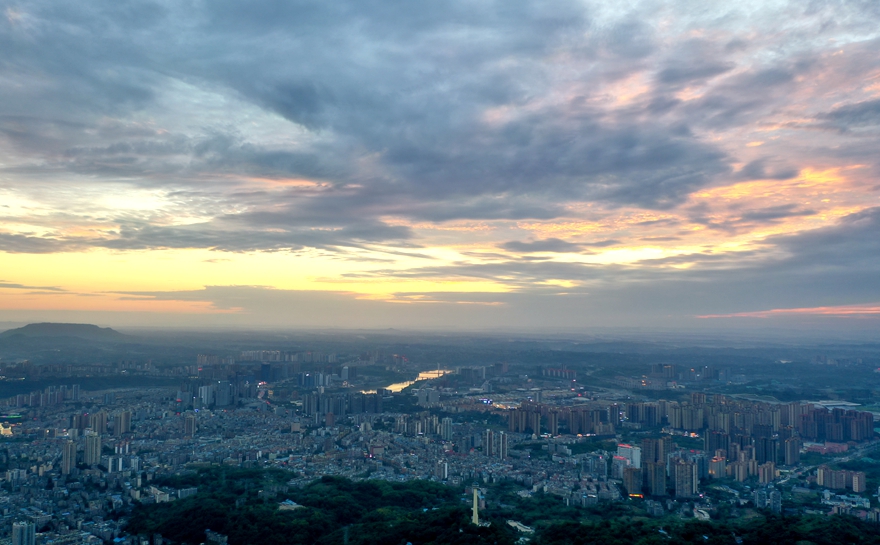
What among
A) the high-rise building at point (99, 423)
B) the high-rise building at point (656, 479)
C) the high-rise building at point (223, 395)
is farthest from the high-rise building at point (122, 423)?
the high-rise building at point (656, 479)

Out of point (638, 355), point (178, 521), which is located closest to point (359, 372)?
point (638, 355)

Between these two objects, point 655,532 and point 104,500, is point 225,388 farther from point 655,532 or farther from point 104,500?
point 655,532

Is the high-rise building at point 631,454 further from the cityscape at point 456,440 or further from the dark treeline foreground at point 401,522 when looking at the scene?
the dark treeline foreground at point 401,522

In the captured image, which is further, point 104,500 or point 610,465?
point 610,465

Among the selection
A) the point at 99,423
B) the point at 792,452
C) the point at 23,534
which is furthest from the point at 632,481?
the point at 99,423

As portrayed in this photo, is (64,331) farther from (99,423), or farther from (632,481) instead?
(632,481)

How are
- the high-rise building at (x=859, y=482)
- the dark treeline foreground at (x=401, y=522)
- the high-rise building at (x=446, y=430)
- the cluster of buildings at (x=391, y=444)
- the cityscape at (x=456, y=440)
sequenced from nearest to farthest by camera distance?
1. the dark treeline foreground at (x=401, y=522)
2. the cityscape at (x=456, y=440)
3. the cluster of buildings at (x=391, y=444)
4. the high-rise building at (x=859, y=482)
5. the high-rise building at (x=446, y=430)

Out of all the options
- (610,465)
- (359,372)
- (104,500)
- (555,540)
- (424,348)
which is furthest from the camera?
(424,348)
